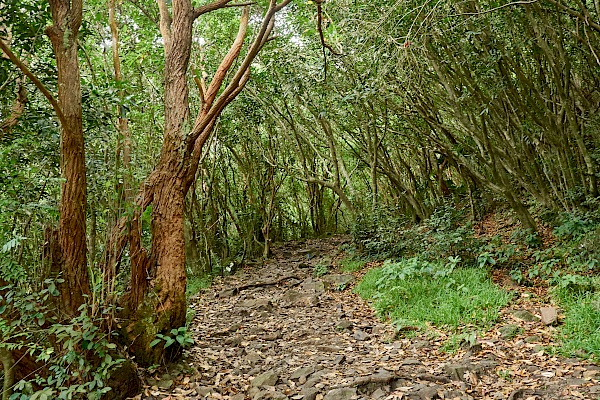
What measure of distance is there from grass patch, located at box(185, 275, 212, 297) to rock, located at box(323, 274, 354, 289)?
2.72 m

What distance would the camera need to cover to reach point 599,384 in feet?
12.0

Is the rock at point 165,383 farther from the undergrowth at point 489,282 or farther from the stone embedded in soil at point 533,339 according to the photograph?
the stone embedded in soil at point 533,339

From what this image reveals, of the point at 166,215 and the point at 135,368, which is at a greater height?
the point at 166,215

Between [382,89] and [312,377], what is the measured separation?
5429 millimetres

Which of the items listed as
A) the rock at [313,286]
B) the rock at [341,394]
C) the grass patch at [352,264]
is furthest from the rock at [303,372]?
the grass patch at [352,264]

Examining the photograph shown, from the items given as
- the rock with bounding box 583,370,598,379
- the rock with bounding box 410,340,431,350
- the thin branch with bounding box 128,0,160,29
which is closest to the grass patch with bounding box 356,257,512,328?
the rock with bounding box 410,340,431,350

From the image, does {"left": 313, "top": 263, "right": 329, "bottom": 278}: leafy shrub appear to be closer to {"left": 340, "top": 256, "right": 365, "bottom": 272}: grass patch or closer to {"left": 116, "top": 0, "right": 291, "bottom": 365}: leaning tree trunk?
{"left": 340, "top": 256, "right": 365, "bottom": 272}: grass patch

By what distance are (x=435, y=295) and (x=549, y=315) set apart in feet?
4.89

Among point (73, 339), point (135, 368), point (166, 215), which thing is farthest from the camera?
point (166, 215)

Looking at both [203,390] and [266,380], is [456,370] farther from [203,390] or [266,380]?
[203,390]

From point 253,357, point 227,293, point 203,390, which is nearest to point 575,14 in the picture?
point 253,357

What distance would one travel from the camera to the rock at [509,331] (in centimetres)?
487

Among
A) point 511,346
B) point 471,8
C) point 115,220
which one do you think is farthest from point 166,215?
point 471,8

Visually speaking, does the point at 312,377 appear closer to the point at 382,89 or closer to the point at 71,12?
the point at 71,12
